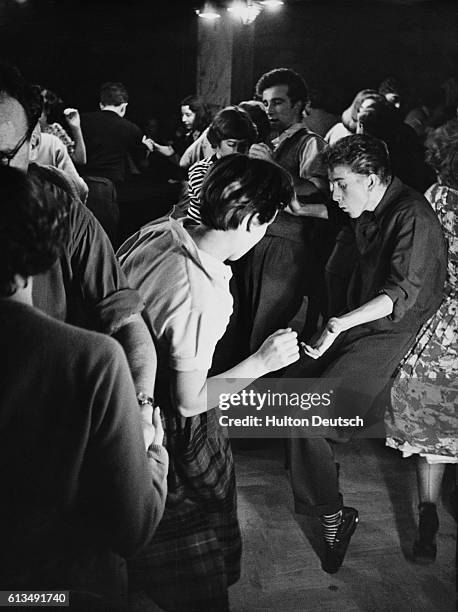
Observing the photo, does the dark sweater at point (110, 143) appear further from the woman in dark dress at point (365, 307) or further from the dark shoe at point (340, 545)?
the dark shoe at point (340, 545)

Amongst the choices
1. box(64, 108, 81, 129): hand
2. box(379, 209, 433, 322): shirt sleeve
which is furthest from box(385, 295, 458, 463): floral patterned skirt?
box(64, 108, 81, 129): hand

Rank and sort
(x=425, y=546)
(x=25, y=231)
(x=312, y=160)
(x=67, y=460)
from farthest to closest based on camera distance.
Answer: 1. (x=425, y=546)
2. (x=312, y=160)
3. (x=67, y=460)
4. (x=25, y=231)

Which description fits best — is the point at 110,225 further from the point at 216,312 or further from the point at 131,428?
the point at 131,428

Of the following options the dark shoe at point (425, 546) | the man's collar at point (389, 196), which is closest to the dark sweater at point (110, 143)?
the man's collar at point (389, 196)

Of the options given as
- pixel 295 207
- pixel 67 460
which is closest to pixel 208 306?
pixel 295 207

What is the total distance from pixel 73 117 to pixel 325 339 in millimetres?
957

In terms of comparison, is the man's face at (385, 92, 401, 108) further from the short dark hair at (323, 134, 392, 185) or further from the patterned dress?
the patterned dress

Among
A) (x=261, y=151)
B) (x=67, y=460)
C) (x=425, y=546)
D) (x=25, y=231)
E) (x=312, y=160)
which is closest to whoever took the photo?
(x=25, y=231)

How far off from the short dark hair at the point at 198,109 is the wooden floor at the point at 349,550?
96 centimetres

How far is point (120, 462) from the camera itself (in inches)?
57.1

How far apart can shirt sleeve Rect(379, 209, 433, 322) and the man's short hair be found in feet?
2.87

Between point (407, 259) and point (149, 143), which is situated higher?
point (149, 143)

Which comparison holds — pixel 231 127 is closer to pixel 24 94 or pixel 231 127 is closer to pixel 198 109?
pixel 198 109

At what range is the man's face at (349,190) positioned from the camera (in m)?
2.13
